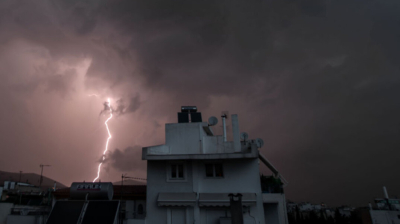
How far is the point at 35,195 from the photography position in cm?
2588

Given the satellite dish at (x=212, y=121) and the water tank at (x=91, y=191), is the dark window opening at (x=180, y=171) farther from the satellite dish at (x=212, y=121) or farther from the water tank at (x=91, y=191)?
the water tank at (x=91, y=191)

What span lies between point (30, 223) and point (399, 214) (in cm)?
4279

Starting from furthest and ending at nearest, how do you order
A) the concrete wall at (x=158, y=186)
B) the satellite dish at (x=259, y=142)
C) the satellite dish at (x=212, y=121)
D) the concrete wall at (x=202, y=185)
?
the satellite dish at (x=259, y=142) < the satellite dish at (x=212, y=121) < the concrete wall at (x=158, y=186) < the concrete wall at (x=202, y=185)

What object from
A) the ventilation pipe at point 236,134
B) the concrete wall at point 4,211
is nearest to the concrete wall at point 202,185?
the ventilation pipe at point 236,134

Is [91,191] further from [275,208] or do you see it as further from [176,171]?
[275,208]

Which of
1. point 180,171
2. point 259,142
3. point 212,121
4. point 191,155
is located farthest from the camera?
point 259,142

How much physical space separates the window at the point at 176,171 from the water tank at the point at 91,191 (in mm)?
4604

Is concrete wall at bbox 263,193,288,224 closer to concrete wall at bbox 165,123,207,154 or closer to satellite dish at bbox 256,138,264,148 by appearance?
satellite dish at bbox 256,138,264,148

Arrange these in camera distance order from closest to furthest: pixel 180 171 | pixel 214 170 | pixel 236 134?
1. pixel 214 170
2. pixel 180 171
3. pixel 236 134

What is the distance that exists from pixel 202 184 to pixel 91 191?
7.41m

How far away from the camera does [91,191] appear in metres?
14.5

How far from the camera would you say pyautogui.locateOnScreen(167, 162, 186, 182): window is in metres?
18.1

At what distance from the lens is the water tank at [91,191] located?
47.6 feet

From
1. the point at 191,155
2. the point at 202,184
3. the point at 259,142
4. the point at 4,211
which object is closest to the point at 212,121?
the point at 259,142
